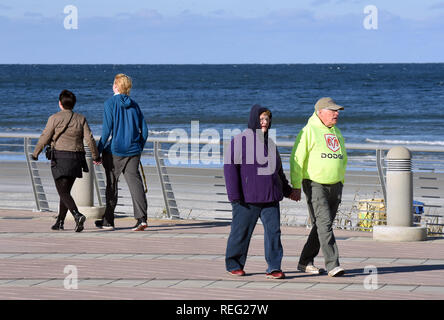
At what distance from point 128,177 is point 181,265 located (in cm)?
243

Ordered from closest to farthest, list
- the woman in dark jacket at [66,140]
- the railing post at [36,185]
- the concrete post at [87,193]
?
the woman in dark jacket at [66,140] < the concrete post at [87,193] < the railing post at [36,185]

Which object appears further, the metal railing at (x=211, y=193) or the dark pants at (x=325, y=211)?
the metal railing at (x=211, y=193)

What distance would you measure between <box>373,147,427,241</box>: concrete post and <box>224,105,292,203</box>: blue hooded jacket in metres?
2.69

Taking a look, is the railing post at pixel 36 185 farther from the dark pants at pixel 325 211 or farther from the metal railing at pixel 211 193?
the dark pants at pixel 325 211

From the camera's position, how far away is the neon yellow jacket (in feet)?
25.8

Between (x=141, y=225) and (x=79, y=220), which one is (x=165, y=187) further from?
(x=79, y=220)

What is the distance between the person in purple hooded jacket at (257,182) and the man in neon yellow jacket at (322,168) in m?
0.19

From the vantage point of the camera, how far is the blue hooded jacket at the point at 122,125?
1062 cm

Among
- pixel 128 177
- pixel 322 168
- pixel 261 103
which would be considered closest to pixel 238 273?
pixel 322 168

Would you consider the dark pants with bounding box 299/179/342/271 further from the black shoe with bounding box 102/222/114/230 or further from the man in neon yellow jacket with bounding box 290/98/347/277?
the black shoe with bounding box 102/222/114/230

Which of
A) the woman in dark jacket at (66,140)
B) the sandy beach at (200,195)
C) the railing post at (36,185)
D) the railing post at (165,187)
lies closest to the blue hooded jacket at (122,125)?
the woman in dark jacket at (66,140)

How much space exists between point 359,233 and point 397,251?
4.96 ft
